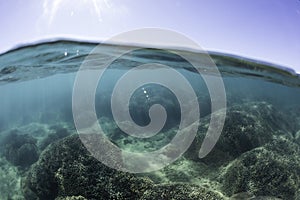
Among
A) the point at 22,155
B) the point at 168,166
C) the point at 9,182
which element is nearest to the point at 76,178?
the point at 168,166

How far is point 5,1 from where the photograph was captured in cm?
974

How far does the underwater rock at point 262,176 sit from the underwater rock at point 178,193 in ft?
4.69

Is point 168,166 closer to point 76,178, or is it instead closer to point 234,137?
point 234,137

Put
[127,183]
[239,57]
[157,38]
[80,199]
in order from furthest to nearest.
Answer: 1. [239,57]
2. [157,38]
3. [127,183]
4. [80,199]

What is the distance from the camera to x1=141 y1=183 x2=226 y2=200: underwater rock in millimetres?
7086

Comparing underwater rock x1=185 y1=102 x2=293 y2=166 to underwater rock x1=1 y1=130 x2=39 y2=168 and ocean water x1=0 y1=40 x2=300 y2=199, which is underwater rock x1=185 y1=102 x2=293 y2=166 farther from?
underwater rock x1=1 y1=130 x2=39 y2=168

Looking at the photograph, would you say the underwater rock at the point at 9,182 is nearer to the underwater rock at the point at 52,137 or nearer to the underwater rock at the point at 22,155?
the underwater rock at the point at 22,155

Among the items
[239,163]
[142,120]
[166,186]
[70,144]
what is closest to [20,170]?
[70,144]

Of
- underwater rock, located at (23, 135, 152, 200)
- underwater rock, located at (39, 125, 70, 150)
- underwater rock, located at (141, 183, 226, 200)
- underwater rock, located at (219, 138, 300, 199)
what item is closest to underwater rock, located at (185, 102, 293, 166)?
underwater rock, located at (219, 138, 300, 199)

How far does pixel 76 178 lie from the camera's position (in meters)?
7.64

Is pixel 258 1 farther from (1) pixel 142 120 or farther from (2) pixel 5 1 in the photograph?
(1) pixel 142 120

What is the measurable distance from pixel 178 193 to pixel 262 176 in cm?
307

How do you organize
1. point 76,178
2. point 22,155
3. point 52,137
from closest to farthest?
point 76,178 < point 22,155 < point 52,137

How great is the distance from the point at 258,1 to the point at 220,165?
A: 581cm
